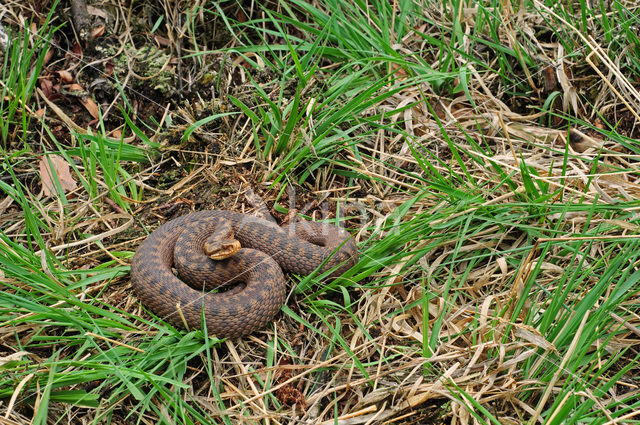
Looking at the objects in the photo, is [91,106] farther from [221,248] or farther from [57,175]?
[221,248]

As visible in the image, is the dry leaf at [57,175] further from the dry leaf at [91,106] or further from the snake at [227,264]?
the snake at [227,264]

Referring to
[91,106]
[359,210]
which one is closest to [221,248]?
[359,210]

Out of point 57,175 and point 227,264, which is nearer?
point 227,264

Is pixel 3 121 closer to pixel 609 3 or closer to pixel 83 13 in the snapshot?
pixel 83 13

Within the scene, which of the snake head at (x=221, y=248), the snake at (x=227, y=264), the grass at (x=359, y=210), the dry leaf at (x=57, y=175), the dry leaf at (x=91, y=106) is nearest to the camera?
the grass at (x=359, y=210)

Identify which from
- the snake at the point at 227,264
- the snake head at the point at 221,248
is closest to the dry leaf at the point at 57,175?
the snake at the point at 227,264

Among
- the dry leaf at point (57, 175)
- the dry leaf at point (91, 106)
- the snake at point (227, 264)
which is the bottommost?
the snake at point (227, 264)

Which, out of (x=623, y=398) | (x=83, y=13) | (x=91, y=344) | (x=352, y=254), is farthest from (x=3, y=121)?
(x=623, y=398)
